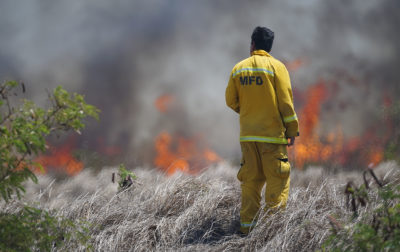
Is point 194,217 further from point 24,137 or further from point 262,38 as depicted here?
point 24,137

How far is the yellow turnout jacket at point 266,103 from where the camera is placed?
368 cm

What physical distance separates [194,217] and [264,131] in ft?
3.60

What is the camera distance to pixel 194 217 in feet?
13.0

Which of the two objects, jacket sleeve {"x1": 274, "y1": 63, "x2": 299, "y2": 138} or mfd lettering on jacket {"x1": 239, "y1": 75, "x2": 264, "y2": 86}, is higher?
mfd lettering on jacket {"x1": 239, "y1": 75, "x2": 264, "y2": 86}

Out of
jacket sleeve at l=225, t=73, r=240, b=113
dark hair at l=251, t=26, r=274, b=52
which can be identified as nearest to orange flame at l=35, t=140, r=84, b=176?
jacket sleeve at l=225, t=73, r=240, b=113

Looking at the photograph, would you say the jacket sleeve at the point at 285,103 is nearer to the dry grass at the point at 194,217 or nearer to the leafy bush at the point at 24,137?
the dry grass at the point at 194,217

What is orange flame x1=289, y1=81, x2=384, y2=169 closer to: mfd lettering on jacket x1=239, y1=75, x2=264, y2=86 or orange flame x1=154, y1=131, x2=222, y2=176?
orange flame x1=154, y1=131, x2=222, y2=176

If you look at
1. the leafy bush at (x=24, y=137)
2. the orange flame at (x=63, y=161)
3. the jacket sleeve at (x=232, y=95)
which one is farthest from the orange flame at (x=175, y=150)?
the leafy bush at (x=24, y=137)

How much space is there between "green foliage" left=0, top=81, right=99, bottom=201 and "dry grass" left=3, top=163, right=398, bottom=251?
1.26m

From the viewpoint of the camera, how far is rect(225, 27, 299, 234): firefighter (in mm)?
3656

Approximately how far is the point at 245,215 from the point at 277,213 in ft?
1.20

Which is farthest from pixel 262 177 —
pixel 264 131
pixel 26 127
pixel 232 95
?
pixel 26 127

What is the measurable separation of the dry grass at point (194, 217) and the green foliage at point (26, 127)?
1255mm

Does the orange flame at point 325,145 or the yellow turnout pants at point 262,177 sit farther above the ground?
the orange flame at point 325,145
